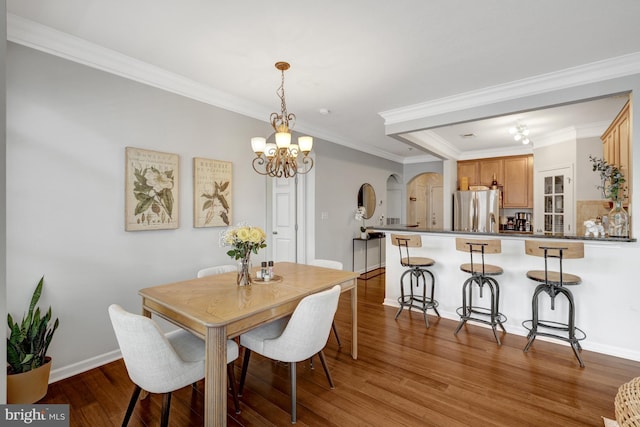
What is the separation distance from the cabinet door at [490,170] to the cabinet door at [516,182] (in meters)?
0.08

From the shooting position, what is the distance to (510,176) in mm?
5695

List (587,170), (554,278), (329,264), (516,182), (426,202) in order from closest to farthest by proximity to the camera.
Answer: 1. (554,278)
2. (329,264)
3. (587,170)
4. (516,182)
5. (426,202)

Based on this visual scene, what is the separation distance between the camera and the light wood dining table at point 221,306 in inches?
58.6

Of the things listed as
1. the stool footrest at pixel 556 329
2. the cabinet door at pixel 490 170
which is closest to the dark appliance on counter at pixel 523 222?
the cabinet door at pixel 490 170

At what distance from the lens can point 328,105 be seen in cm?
354

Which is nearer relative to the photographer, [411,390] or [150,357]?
[150,357]

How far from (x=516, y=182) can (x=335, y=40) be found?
5048 mm

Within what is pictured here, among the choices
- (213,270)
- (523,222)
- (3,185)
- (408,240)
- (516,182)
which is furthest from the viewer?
(523,222)

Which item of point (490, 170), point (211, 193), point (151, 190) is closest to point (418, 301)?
point (211, 193)

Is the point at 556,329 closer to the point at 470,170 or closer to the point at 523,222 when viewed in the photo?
the point at 523,222

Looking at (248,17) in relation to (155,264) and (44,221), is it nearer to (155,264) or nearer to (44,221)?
(44,221)

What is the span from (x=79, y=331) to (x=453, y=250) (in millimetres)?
3760

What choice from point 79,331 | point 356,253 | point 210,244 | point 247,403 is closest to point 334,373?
point 247,403

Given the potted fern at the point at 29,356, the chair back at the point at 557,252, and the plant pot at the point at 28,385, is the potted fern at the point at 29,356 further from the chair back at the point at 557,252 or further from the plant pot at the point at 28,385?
the chair back at the point at 557,252
